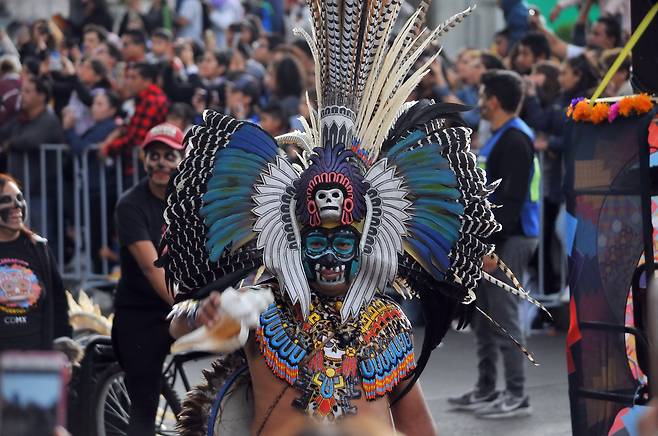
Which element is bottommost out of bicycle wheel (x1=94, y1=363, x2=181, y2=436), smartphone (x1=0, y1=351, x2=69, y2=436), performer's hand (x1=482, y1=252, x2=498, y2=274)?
bicycle wheel (x1=94, y1=363, x2=181, y2=436)

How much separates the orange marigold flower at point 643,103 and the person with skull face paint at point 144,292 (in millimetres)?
2212

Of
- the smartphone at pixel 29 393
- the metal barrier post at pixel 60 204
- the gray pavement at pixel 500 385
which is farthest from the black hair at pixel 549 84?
the smartphone at pixel 29 393

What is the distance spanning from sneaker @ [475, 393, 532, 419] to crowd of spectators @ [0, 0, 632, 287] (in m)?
2.47

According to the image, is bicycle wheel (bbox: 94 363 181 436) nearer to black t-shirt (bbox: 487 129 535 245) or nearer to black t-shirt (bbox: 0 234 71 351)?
black t-shirt (bbox: 0 234 71 351)

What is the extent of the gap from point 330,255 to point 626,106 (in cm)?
175

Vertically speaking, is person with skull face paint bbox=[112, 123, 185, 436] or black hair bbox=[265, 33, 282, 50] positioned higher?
black hair bbox=[265, 33, 282, 50]

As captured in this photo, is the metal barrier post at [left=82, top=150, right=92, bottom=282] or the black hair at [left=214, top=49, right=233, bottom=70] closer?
the metal barrier post at [left=82, top=150, right=92, bottom=282]

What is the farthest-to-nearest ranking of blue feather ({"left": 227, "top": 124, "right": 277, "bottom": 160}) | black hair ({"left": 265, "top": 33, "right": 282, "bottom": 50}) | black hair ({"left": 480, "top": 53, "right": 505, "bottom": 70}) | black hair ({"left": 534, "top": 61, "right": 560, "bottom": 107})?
black hair ({"left": 265, "top": 33, "right": 282, "bottom": 50}) → black hair ({"left": 480, "top": 53, "right": 505, "bottom": 70}) → black hair ({"left": 534, "top": 61, "right": 560, "bottom": 107}) → blue feather ({"left": 227, "top": 124, "right": 277, "bottom": 160})

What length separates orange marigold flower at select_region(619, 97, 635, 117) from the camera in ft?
19.1

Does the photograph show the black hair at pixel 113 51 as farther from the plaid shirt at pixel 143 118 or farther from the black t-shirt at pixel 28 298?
the black t-shirt at pixel 28 298

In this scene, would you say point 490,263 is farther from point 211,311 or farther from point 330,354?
point 211,311

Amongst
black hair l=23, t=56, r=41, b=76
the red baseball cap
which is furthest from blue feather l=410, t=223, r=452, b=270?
black hair l=23, t=56, r=41, b=76

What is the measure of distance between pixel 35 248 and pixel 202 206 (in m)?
2.26

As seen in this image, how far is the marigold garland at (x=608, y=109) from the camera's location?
5816 mm
